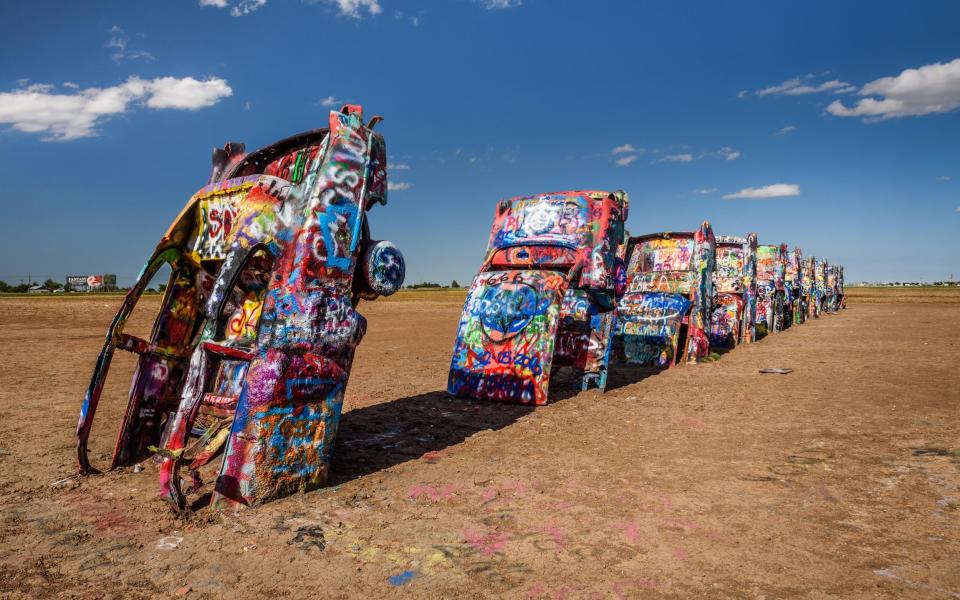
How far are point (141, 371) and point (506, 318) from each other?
4.18 meters

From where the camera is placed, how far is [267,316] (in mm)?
4008

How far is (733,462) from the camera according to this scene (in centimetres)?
498

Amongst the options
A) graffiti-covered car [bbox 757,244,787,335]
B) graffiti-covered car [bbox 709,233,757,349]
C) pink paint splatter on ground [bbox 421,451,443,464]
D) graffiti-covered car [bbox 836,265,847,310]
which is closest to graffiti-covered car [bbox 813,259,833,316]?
graffiti-covered car [bbox 836,265,847,310]

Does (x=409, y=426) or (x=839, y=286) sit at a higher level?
(x=839, y=286)

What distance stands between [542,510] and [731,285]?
41.4ft

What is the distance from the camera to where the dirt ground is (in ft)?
9.76

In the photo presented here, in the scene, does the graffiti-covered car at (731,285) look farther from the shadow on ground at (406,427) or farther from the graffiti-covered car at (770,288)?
the shadow on ground at (406,427)

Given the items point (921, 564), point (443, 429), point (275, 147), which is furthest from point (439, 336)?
point (921, 564)

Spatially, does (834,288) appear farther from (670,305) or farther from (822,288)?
(670,305)

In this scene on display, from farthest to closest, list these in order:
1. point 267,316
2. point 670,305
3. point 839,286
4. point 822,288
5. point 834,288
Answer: point 839,286
point 834,288
point 822,288
point 670,305
point 267,316

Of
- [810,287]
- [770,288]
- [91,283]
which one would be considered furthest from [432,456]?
[91,283]

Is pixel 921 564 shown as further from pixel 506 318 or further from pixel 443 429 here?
pixel 506 318

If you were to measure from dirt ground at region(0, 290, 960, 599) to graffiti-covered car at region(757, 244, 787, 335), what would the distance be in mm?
10916

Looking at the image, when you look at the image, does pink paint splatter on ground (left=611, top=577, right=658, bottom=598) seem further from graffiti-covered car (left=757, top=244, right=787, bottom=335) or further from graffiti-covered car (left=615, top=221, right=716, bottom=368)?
graffiti-covered car (left=757, top=244, right=787, bottom=335)
